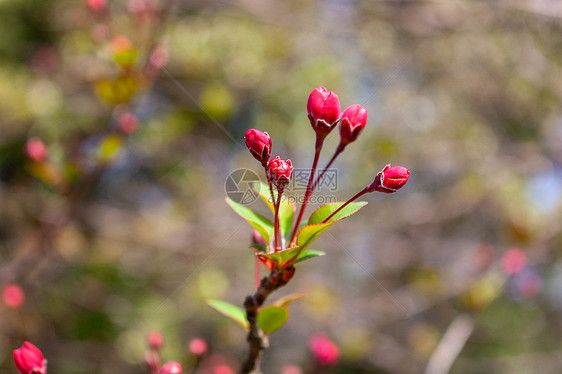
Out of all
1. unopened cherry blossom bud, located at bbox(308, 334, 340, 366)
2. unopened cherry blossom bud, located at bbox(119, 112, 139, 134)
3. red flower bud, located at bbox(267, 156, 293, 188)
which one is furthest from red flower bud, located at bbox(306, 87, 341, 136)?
unopened cherry blossom bud, located at bbox(119, 112, 139, 134)

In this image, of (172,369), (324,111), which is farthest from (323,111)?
(172,369)

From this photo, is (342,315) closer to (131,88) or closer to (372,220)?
(372,220)

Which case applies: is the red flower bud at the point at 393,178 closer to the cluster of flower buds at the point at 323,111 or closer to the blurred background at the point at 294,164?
the cluster of flower buds at the point at 323,111

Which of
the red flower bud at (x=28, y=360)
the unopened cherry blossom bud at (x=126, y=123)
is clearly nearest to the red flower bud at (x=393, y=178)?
the red flower bud at (x=28, y=360)

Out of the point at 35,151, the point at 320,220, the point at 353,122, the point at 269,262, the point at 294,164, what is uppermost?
the point at 353,122

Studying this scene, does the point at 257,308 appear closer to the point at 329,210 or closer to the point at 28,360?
the point at 329,210

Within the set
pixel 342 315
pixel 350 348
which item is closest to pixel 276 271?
pixel 350 348
